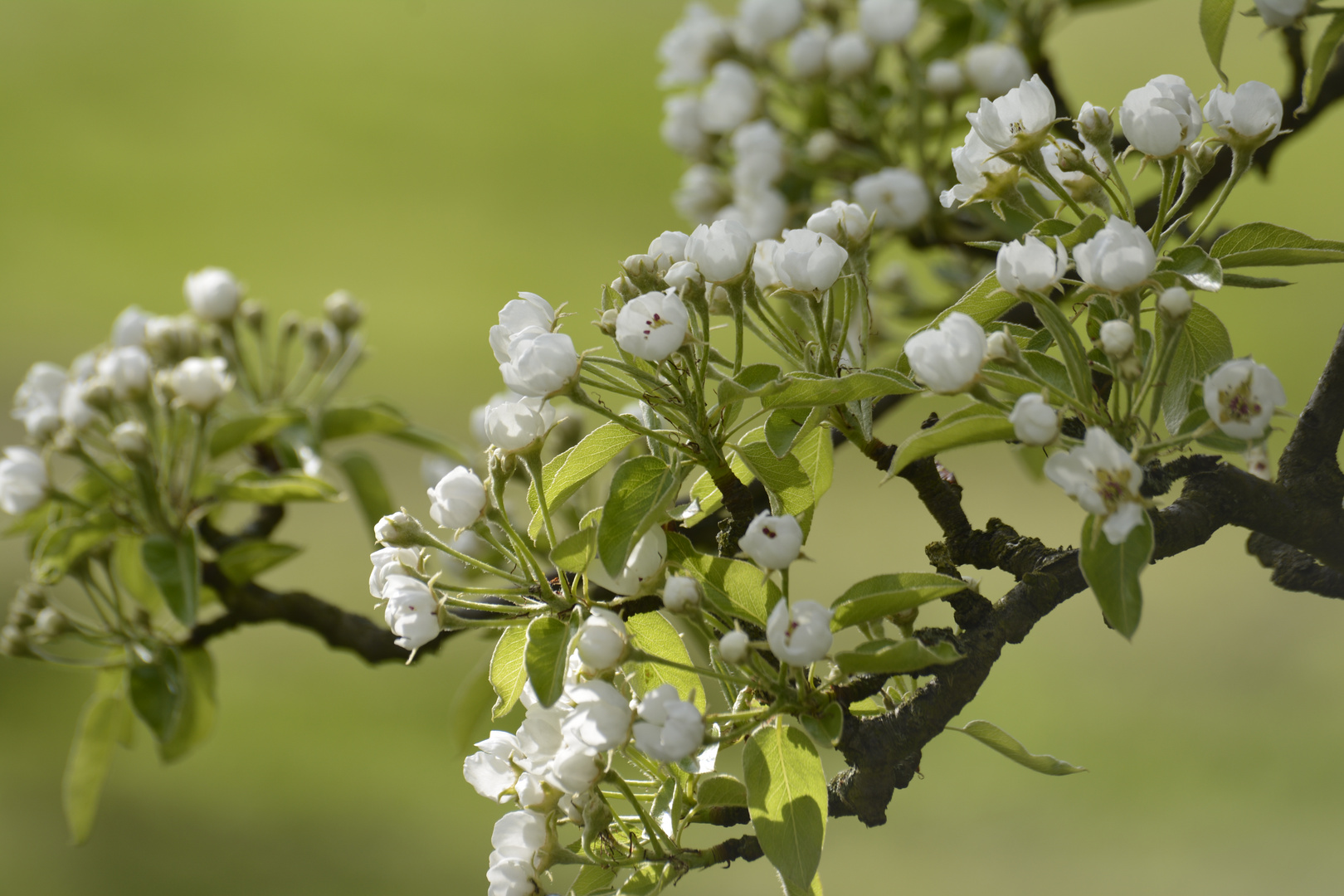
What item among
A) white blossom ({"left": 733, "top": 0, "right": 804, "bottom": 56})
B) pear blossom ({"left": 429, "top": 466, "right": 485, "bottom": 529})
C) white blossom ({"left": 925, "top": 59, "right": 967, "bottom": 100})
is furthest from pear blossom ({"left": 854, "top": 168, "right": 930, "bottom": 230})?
pear blossom ({"left": 429, "top": 466, "right": 485, "bottom": 529})

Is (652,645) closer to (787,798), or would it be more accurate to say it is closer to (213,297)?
(787,798)

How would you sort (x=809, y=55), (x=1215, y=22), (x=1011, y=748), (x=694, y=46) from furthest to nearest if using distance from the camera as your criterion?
(x=694, y=46)
(x=809, y=55)
(x=1215, y=22)
(x=1011, y=748)

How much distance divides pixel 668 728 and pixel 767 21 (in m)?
0.83

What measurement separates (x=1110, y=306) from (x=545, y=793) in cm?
32

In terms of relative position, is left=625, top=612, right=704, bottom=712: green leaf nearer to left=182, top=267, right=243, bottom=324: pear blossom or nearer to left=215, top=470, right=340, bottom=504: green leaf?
left=215, top=470, right=340, bottom=504: green leaf

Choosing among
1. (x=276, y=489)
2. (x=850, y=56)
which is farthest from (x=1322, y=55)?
(x=276, y=489)

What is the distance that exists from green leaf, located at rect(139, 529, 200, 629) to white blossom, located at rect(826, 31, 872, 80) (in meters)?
0.69

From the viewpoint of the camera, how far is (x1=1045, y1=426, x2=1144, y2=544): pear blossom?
0.36 meters

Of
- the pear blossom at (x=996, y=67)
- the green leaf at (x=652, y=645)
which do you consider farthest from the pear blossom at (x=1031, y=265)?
the pear blossom at (x=996, y=67)

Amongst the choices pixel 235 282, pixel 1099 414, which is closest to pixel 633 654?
pixel 1099 414

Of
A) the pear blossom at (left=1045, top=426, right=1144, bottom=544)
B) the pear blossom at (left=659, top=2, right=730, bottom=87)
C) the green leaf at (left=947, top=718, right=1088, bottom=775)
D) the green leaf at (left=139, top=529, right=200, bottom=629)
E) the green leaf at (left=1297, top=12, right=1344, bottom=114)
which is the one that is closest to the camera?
the pear blossom at (left=1045, top=426, right=1144, bottom=544)

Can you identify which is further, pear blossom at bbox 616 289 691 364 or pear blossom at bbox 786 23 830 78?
pear blossom at bbox 786 23 830 78

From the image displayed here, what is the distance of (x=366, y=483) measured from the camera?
37.7 inches

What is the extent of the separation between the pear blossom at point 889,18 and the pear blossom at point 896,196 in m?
0.13
